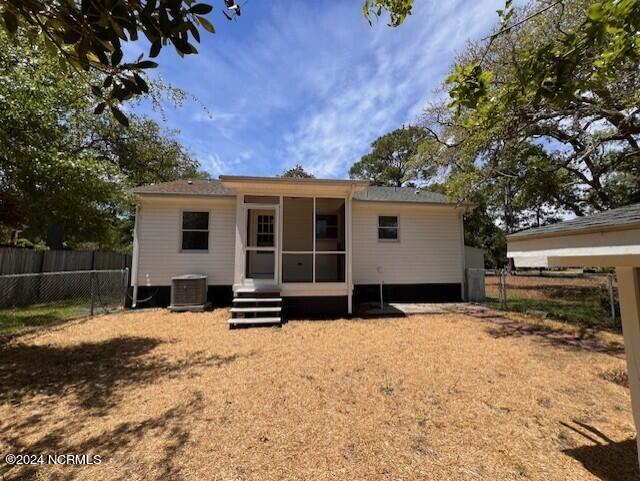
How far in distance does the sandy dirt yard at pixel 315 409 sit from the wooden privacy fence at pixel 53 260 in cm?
605

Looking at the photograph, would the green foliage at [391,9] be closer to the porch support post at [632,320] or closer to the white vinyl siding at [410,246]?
the porch support post at [632,320]

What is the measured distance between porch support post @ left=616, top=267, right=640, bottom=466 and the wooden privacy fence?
1395cm

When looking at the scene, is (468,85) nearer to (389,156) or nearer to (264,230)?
(264,230)

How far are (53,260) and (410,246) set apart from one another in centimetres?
1316

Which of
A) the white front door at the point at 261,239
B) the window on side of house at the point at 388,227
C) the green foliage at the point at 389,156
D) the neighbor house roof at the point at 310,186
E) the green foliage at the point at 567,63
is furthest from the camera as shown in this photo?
the green foliage at the point at 389,156

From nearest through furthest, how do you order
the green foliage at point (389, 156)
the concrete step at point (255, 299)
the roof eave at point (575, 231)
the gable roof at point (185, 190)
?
the roof eave at point (575, 231)
the concrete step at point (255, 299)
the gable roof at point (185, 190)
the green foliage at point (389, 156)

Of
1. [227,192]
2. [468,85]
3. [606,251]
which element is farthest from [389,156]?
[606,251]

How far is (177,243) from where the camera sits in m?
9.59

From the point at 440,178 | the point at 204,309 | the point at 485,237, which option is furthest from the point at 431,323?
the point at 485,237

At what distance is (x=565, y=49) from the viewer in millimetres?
2246

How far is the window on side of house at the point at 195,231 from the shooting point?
975cm

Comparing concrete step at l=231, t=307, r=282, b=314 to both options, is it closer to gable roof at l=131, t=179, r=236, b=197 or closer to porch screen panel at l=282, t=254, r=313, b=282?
porch screen panel at l=282, t=254, r=313, b=282

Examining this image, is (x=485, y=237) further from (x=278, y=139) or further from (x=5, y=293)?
(x=5, y=293)

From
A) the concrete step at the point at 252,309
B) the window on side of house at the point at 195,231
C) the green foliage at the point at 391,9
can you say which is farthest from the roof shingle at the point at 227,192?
the green foliage at the point at 391,9
